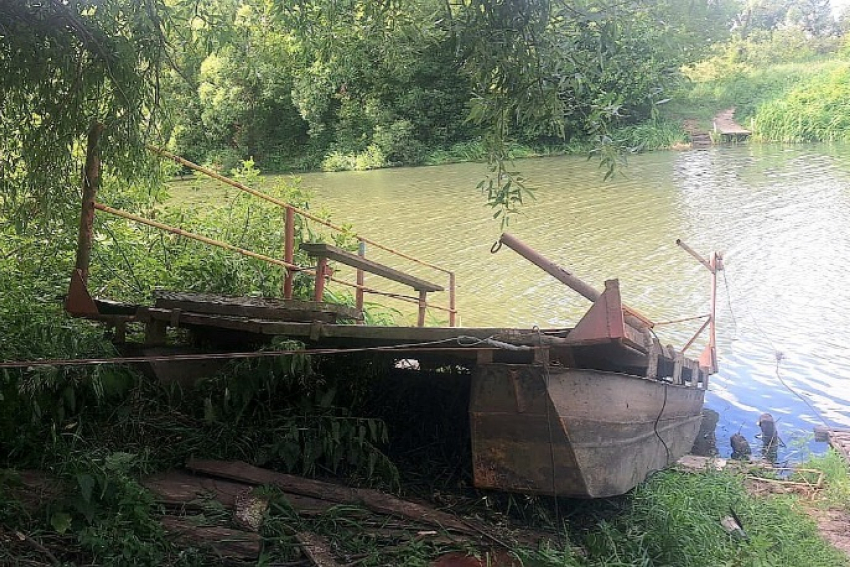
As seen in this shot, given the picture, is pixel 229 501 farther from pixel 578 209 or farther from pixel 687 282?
pixel 578 209

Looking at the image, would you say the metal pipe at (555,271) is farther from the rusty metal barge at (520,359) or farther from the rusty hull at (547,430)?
the rusty hull at (547,430)

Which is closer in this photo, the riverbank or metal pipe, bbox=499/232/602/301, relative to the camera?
the riverbank

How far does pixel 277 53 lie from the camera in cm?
714

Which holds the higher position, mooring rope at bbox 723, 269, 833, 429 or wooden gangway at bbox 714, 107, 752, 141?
wooden gangway at bbox 714, 107, 752, 141

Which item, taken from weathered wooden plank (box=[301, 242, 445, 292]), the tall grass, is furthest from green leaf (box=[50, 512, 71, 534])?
the tall grass

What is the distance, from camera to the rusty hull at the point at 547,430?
4262 millimetres

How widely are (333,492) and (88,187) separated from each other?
104 inches

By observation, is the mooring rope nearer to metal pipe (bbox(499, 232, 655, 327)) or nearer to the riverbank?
the riverbank

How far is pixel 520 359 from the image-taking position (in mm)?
4457

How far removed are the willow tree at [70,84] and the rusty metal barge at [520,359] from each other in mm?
355

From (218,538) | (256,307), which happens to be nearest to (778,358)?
(256,307)

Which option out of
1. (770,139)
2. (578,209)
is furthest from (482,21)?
(770,139)

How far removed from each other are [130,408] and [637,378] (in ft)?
10.5

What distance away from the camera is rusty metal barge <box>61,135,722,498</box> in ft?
13.9
